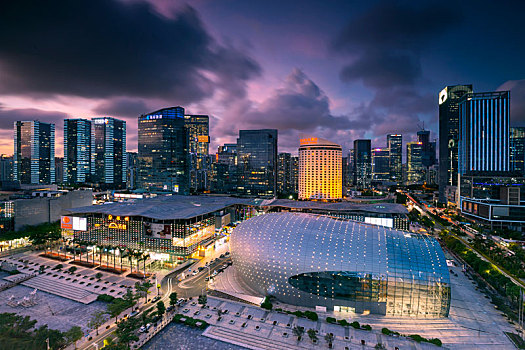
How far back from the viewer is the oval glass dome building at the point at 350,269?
60312mm

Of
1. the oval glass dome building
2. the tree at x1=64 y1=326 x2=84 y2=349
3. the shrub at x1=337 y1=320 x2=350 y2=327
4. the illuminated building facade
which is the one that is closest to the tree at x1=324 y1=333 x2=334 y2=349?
the shrub at x1=337 y1=320 x2=350 y2=327

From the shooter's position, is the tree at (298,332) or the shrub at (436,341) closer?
the shrub at (436,341)

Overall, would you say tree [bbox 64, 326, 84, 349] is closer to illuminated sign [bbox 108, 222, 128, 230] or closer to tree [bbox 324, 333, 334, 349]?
tree [bbox 324, 333, 334, 349]

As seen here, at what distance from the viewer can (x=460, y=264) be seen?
92625mm

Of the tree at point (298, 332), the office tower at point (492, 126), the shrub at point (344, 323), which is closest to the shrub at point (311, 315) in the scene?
the shrub at point (344, 323)

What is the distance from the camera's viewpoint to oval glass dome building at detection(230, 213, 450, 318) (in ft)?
198

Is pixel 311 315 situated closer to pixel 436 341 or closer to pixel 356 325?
pixel 356 325

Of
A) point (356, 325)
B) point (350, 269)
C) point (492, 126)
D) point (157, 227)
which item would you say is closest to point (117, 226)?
point (157, 227)

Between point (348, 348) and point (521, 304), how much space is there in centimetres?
4568

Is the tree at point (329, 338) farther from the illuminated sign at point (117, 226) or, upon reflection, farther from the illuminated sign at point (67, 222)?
the illuminated sign at point (67, 222)

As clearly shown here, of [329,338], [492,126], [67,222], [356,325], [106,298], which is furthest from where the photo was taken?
[492,126]

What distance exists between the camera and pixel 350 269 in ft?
204

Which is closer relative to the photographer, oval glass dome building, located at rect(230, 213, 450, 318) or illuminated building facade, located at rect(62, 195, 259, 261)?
oval glass dome building, located at rect(230, 213, 450, 318)

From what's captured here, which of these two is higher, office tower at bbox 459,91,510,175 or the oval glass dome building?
office tower at bbox 459,91,510,175
